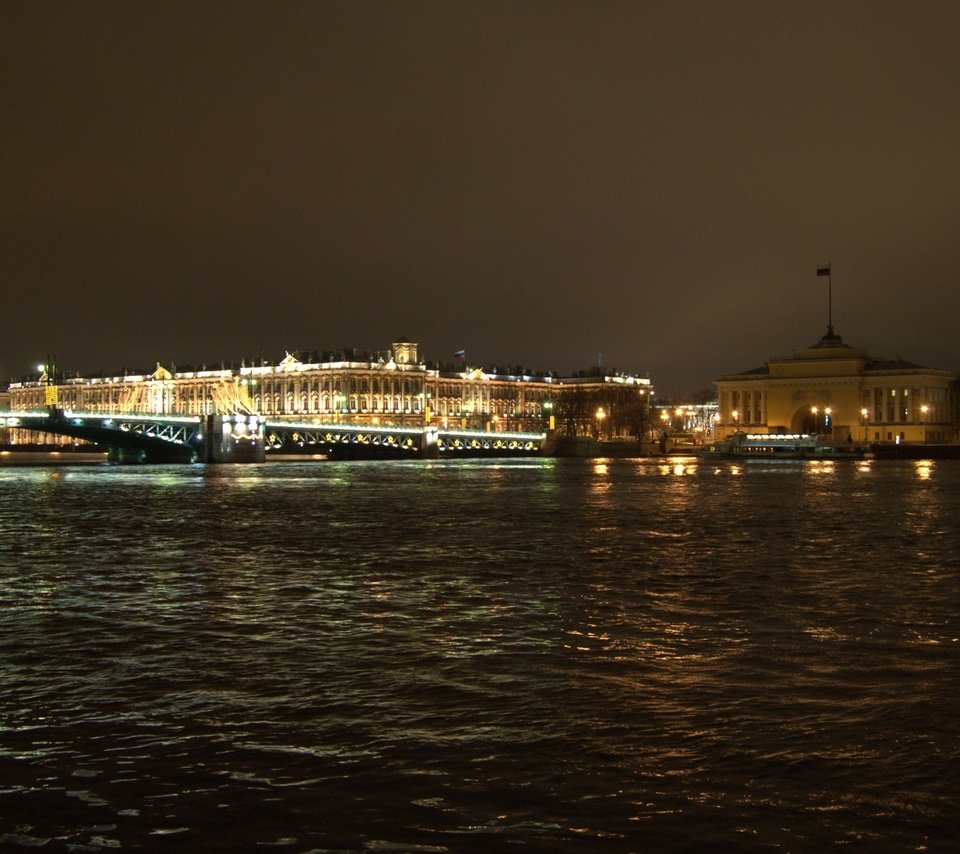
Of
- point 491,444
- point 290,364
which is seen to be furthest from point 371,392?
point 491,444

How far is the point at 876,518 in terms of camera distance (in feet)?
103

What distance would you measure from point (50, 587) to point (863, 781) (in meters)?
11.7

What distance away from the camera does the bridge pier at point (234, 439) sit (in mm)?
94562

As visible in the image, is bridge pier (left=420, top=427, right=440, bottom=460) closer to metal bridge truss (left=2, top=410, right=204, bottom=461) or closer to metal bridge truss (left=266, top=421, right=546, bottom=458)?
metal bridge truss (left=266, top=421, right=546, bottom=458)

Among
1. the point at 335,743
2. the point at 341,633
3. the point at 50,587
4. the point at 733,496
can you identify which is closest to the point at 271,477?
the point at 733,496

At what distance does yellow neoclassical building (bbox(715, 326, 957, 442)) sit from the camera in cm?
11900

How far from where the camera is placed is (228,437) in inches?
3752

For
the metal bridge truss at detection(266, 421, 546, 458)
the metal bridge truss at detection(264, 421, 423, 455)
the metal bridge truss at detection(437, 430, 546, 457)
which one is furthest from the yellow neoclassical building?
the metal bridge truss at detection(264, 421, 423, 455)

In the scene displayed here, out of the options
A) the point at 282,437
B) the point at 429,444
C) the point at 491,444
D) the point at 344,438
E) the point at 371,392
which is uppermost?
the point at 371,392

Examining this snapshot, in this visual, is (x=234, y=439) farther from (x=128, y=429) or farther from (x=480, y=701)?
(x=480, y=701)

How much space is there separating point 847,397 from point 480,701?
11586 cm

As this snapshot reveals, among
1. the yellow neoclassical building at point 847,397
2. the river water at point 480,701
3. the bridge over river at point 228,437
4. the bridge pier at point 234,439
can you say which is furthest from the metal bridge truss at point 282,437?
the river water at point 480,701

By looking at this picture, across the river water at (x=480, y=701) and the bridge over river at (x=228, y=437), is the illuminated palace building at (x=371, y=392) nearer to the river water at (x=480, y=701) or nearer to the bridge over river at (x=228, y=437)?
the bridge over river at (x=228, y=437)

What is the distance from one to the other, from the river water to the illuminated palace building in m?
110
